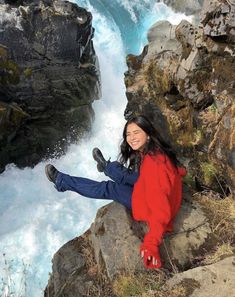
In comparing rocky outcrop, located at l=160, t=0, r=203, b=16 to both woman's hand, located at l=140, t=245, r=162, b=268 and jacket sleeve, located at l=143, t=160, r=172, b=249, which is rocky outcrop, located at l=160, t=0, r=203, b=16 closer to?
jacket sleeve, located at l=143, t=160, r=172, b=249

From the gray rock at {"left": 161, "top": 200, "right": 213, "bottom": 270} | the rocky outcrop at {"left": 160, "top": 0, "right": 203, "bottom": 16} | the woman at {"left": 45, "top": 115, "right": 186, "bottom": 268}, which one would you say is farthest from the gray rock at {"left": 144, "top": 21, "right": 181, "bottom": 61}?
the rocky outcrop at {"left": 160, "top": 0, "right": 203, "bottom": 16}

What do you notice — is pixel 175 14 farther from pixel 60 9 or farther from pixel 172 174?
pixel 172 174

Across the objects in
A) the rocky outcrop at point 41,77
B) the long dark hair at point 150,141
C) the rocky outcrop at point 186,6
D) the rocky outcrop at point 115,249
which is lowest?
the rocky outcrop at point 115,249

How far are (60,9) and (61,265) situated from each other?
29.8 feet

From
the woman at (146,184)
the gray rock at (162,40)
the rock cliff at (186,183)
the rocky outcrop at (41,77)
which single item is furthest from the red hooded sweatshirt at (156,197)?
the rocky outcrop at (41,77)

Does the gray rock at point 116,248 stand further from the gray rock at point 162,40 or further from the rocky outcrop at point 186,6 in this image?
the rocky outcrop at point 186,6

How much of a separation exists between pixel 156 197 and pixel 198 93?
4.15 meters

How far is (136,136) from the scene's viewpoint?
15.7 ft

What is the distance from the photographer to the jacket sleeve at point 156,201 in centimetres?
424

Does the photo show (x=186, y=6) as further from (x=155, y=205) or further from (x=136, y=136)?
(x=155, y=205)

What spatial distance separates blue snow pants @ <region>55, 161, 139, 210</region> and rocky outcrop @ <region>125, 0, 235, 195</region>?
1.65 metres

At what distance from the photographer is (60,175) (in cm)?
572

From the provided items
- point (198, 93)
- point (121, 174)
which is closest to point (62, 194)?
point (198, 93)

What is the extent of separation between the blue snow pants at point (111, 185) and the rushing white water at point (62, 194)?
1249 mm
